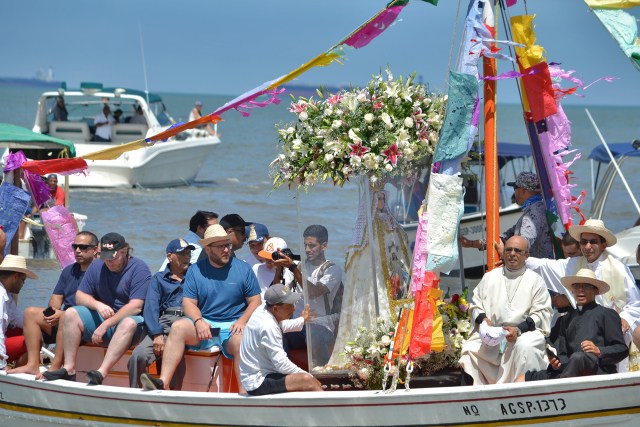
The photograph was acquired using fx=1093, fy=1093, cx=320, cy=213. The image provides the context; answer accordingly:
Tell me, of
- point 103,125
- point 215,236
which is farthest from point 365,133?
point 103,125

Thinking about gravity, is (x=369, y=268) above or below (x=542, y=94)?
below

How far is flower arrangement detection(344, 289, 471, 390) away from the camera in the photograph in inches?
297

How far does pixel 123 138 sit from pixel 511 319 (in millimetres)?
20961

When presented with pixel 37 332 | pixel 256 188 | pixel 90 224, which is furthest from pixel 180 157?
pixel 37 332

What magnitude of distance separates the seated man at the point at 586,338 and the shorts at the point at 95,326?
2.88m

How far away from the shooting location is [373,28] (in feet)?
25.4

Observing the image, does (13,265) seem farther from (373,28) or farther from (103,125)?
(103,125)

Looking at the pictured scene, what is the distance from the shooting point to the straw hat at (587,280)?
728cm

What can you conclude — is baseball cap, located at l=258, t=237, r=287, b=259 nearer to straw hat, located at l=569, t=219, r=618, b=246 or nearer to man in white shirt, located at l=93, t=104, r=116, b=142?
straw hat, located at l=569, t=219, r=618, b=246

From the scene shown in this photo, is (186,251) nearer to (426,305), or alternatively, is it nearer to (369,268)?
(369,268)

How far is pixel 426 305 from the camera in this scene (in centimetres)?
722

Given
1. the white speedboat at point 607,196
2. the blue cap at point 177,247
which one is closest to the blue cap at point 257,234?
the blue cap at point 177,247

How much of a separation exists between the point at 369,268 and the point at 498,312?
37.9 inches

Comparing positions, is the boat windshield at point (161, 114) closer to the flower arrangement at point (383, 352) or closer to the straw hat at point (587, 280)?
the flower arrangement at point (383, 352)
